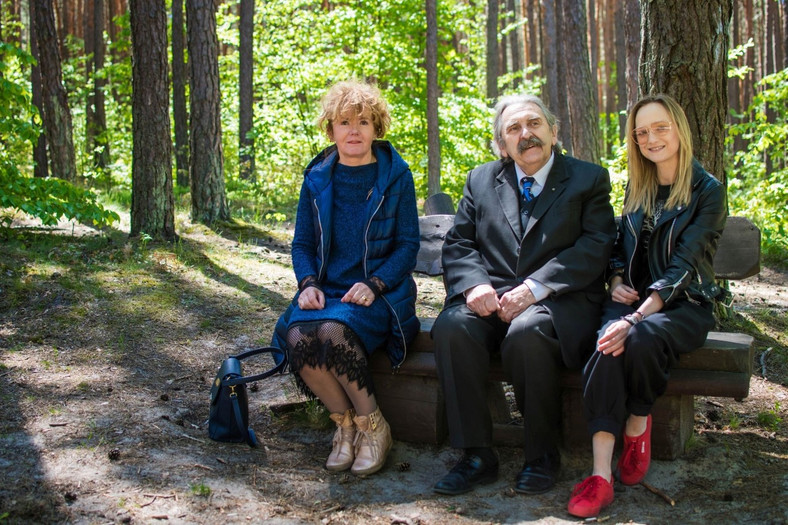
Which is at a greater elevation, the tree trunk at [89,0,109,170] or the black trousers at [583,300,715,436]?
the tree trunk at [89,0,109,170]

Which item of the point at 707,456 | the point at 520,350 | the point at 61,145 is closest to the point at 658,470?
the point at 707,456

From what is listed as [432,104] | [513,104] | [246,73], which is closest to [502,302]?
[513,104]

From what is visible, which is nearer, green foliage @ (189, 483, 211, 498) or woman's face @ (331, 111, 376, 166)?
green foliage @ (189, 483, 211, 498)

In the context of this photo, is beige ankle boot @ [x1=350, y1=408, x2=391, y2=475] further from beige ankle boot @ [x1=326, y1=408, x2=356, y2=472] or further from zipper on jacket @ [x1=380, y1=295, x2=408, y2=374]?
zipper on jacket @ [x1=380, y1=295, x2=408, y2=374]

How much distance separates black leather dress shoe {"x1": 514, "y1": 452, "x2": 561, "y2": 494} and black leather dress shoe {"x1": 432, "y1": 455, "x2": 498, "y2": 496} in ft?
0.48

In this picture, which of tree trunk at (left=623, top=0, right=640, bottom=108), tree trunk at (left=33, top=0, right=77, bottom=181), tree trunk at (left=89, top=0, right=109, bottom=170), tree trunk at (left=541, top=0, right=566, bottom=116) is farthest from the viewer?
tree trunk at (left=541, top=0, right=566, bottom=116)

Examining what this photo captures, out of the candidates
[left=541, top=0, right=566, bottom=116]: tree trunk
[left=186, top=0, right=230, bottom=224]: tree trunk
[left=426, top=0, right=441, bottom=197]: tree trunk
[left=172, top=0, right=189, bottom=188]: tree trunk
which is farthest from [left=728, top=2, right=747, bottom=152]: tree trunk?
[left=186, top=0, right=230, bottom=224]: tree trunk

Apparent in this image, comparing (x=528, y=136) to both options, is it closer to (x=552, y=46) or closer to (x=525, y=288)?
(x=525, y=288)

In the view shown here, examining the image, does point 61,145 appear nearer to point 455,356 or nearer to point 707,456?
point 455,356

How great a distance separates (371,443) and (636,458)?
1227mm

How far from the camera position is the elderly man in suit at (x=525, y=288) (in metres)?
3.29

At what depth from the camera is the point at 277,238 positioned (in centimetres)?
904

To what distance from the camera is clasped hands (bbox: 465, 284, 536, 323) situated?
3391mm

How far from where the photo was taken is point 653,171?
139 inches
